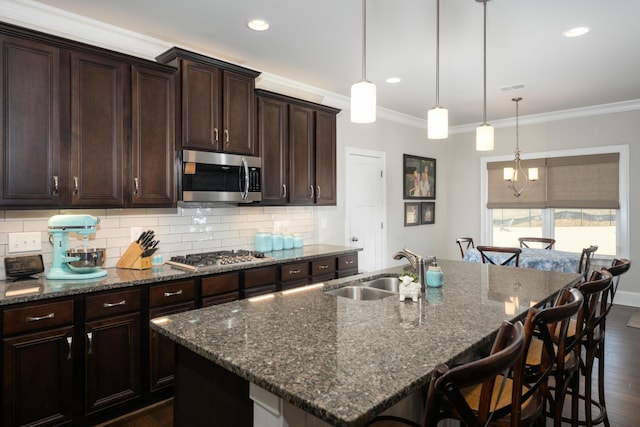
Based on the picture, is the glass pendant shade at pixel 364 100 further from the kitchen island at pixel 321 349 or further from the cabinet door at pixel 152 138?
the cabinet door at pixel 152 138

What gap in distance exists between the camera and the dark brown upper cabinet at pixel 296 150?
3.75 meters

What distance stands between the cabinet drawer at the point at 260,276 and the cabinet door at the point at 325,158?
1137mm

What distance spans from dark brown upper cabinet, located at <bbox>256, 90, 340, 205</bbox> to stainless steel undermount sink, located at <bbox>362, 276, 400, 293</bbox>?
1593mm

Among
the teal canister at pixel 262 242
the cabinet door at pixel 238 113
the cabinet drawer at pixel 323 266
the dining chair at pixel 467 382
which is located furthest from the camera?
the teal canister at pixel 262 242

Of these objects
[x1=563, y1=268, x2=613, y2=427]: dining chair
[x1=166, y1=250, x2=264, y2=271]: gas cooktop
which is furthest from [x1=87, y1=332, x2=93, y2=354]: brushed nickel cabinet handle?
[x1=563, y1=268, x2=613, y2=427]: dining chair

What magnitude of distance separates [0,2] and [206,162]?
5.24 feet

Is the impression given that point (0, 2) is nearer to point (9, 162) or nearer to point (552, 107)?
point (9, 162)

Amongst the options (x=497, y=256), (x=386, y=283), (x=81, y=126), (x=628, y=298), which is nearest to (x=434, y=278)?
(x=386, y=283)

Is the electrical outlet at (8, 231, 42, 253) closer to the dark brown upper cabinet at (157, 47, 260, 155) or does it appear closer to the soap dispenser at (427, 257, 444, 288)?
the dark brown upper cabinet at (157, 47, 260, 155)

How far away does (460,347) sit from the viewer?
136 centimetres

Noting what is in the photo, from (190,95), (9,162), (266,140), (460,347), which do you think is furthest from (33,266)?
(460,347)

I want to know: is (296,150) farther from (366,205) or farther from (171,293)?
(171,293)

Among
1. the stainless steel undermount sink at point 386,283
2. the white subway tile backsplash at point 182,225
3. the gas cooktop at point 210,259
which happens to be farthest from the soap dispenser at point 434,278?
the white subway tile backsplash at point 182,225

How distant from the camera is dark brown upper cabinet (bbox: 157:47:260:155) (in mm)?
3074
